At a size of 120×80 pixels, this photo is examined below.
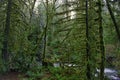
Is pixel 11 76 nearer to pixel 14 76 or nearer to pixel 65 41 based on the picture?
pixel 14 76

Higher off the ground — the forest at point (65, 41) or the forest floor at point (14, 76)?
the forest at point (65, 41)

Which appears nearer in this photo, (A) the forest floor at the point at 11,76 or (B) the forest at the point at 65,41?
(B) the forest at the point at 65,41

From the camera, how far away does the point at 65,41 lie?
9.92 meters

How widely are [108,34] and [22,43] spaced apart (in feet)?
20.2

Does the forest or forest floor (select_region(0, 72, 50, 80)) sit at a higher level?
the forest

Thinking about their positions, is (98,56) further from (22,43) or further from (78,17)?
(22,43)

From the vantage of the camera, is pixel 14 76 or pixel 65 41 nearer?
pixel 65 41

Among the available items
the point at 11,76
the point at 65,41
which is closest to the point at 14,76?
the point at 11,76

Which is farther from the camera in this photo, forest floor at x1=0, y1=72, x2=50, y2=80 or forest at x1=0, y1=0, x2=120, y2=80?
forest floor at x1=0, y1=72, x2=50, y2=80

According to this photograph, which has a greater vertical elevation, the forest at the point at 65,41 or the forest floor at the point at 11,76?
the forest at the point at 65,41

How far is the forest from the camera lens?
28.7 feet

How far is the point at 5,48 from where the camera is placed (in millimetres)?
13109

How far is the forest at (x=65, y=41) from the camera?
875 cm

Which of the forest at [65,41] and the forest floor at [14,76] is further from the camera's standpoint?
the forest floor at [14,76]
